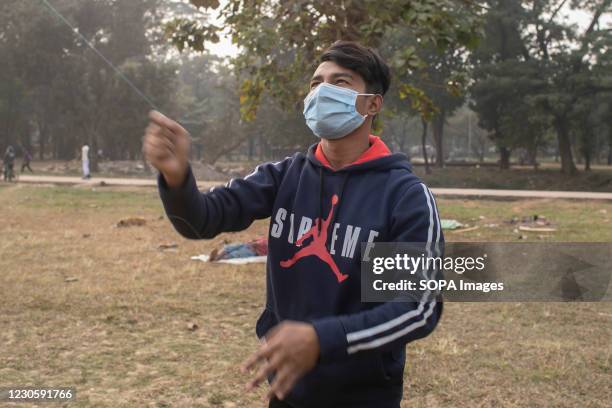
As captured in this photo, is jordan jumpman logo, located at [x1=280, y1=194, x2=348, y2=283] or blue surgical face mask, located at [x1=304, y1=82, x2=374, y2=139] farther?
blue surgical face mask, located at [x1=304, y1=82, x2=374, y2=139]

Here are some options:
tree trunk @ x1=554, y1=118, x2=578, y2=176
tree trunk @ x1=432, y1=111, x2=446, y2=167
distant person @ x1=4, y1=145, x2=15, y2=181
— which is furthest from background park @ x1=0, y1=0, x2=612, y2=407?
tree trunk @ x1=432, y1=111, x2=446, y2=167

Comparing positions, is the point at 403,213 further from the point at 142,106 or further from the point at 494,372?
the point at 142,106

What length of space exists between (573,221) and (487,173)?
23346mm

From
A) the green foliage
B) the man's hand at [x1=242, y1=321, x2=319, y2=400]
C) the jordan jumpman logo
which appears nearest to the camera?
the man's hand at [x1=242, y1=321, x2=319, y2=400]

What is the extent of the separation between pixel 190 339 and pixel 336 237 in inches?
136

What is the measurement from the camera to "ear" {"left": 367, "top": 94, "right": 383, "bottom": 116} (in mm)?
2230

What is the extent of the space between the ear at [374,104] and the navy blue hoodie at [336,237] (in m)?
0.11

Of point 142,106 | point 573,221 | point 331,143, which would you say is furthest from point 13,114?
point 331,143

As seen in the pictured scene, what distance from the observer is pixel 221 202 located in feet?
7.41

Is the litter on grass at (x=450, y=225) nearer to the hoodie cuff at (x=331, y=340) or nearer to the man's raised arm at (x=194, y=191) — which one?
the man's raised arm at (x=194, y=191)

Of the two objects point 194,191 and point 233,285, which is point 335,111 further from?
point 233,285

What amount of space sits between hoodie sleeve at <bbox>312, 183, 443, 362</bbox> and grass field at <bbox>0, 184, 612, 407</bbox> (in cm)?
236

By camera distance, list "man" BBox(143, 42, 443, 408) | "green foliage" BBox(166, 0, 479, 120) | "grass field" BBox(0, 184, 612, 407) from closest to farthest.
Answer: "man" BBox(143, 42, 443, 408) < "grass field" BBox(0, 184, 612, 407) < "green foliage" BBox(166, 0, 479, 120)

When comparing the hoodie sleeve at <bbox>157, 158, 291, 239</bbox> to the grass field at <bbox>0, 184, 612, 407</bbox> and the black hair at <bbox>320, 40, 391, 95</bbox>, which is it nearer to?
the black hair at <bbox>320, 40, 391, 95</bbox>
